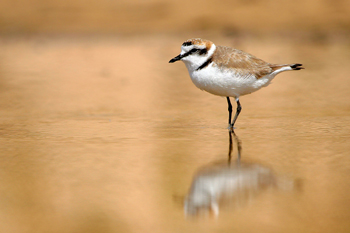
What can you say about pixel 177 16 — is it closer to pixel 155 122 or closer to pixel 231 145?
pixel 155 122

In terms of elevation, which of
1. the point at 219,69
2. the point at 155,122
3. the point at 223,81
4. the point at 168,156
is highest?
the point at 219,69

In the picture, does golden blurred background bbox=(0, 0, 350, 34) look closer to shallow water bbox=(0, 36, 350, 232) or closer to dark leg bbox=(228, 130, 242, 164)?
shallow water bbox=(0, 36, 350, 232)

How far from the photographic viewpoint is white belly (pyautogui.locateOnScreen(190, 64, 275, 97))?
5.98 metres

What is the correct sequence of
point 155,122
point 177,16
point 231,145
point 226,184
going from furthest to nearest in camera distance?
point 177,16, point 155,122, point 231,145, point 226,184

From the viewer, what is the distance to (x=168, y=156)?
5078 millimetres

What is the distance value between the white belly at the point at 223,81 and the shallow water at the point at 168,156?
49 cm

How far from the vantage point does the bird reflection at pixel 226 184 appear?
12.3 feet

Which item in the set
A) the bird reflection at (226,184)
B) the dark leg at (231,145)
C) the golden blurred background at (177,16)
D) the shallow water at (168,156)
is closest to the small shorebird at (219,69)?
the dark leg at (231,145)

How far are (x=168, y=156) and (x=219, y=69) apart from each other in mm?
1414

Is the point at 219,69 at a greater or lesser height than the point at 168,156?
greater

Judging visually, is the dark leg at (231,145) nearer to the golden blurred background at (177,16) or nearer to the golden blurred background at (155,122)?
the golden blurred background at (155,122)

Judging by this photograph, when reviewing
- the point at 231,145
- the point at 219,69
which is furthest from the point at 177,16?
the point at 231,145

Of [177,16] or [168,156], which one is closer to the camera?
[168,156]

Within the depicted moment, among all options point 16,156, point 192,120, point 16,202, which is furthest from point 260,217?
point 192,120
